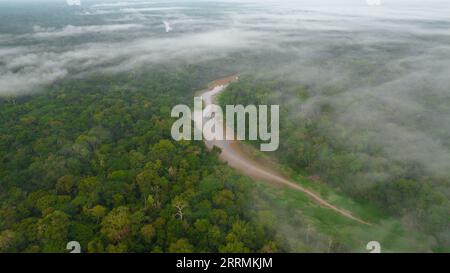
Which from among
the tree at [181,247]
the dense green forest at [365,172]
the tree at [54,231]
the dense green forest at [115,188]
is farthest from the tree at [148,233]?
the dense green forest at [365,172]

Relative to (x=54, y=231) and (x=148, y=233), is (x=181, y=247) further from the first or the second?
(x=54, y=231)

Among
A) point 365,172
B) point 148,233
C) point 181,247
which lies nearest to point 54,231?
point 148,233

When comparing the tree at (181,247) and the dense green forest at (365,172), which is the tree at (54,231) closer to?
the tree at (181,247)

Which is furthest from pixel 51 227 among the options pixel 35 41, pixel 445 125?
pixel 35 41

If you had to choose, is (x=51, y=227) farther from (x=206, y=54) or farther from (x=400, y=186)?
(x=206, y=54)

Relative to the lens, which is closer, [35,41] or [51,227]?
[51,227]
